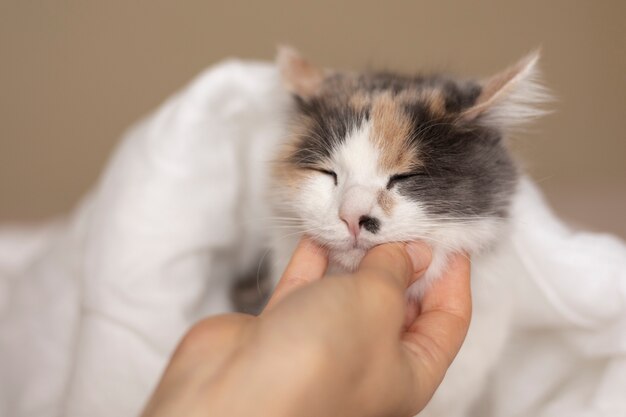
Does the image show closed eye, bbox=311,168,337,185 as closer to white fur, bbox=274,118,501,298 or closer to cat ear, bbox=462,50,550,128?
white fur, bbox=274,118,501,298

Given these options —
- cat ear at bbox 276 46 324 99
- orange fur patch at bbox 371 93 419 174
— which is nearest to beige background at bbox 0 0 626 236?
cat ear at bbox 276 46 324 99

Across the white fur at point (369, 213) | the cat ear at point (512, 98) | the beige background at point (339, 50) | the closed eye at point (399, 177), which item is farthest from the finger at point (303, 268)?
the beige background at point (339, 50)

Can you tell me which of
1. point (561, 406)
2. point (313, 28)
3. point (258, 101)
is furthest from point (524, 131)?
point (313, 28)

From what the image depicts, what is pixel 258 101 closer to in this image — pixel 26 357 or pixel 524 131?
pixel 524 131

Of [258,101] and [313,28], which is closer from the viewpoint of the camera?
[258,101]

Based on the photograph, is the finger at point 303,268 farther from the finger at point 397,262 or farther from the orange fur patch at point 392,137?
the orange fur patch at point 392,137

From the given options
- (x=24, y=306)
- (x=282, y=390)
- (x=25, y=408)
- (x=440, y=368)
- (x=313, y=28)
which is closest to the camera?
(x=282, y=390)

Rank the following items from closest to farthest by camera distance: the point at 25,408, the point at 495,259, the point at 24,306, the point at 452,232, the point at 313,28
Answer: the point at 452,232
the point at 495,259
the point at 25,408
the point at 24,306
the point at 313,28

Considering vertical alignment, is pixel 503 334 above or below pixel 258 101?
below
